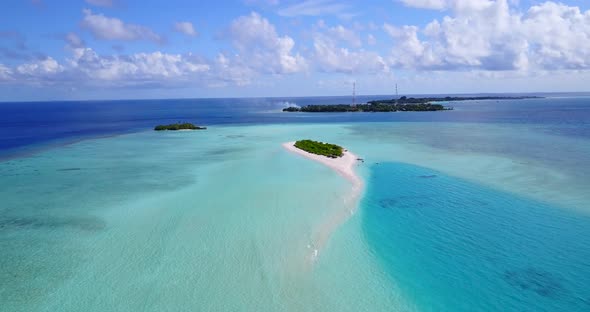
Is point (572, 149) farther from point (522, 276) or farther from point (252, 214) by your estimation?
point (252, 214)

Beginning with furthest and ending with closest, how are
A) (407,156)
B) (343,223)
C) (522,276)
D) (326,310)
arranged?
1. (407,156)
2. (343,223)
3. (522,276)
4. (326,310)

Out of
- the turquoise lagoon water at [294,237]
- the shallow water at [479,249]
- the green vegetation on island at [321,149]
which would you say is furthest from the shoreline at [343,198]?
the shallow water at [479,249]

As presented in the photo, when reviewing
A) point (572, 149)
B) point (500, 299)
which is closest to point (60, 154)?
point (500, 299)

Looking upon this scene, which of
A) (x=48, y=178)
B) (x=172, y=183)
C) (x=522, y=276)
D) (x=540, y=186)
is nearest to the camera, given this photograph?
(x=522, y=276)

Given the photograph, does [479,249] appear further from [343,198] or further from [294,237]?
[343,198]

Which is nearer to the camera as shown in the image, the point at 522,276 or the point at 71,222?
the point at 522,276

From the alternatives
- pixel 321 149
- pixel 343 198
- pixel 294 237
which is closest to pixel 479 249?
pixel 294 237
